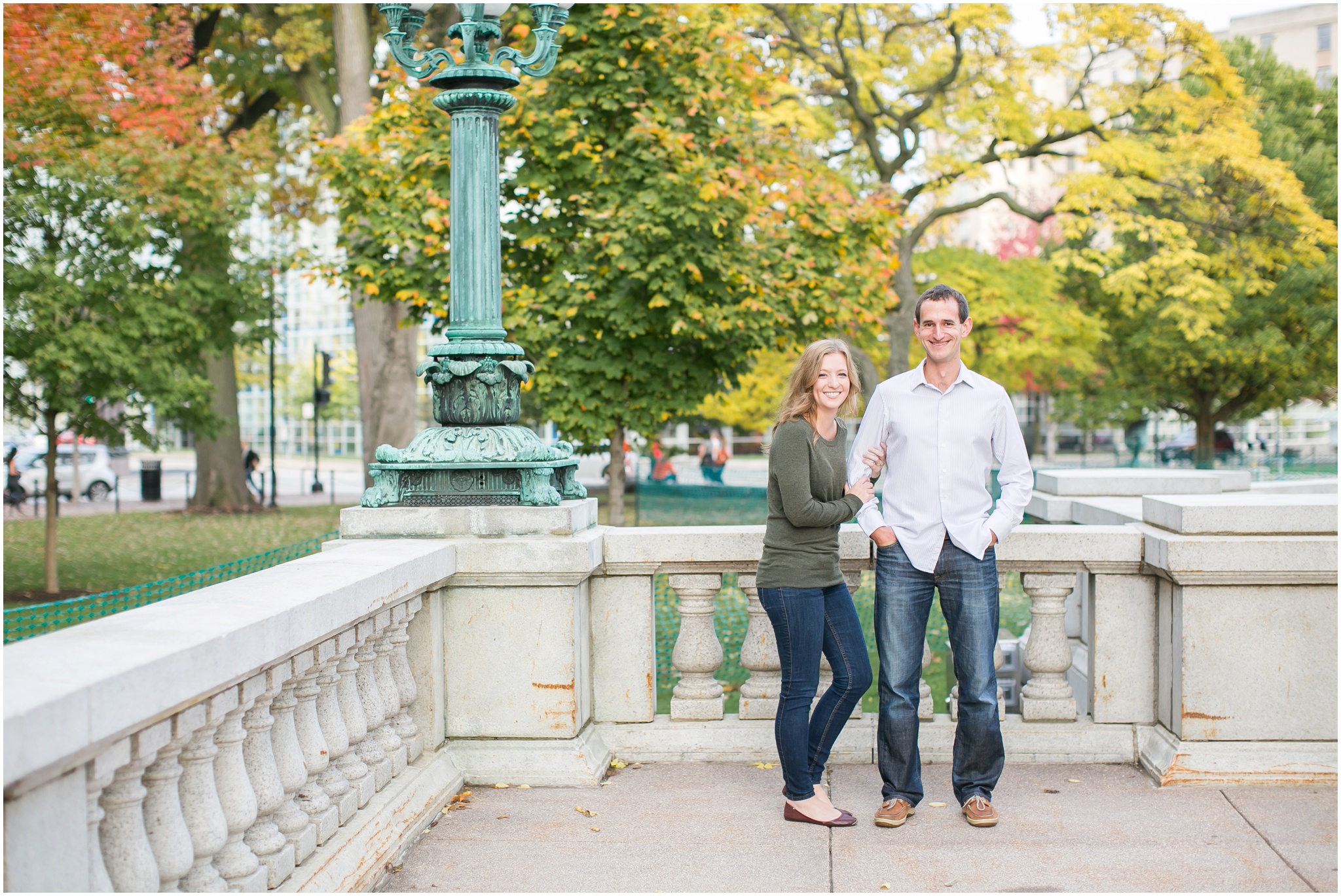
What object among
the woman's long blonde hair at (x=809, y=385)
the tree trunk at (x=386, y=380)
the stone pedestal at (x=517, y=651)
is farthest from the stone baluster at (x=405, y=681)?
the tree trunk at (x=386, y=380)

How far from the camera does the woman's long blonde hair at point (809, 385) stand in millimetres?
4215

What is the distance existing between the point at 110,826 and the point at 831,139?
824 inches

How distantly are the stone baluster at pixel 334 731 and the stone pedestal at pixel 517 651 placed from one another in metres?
0.98

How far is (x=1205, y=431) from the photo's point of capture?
33.8 m

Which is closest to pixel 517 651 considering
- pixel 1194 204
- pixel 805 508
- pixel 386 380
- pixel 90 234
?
pixel 805 508

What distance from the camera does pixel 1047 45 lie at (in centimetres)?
2009

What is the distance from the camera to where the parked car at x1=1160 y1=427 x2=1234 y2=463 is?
127 feet

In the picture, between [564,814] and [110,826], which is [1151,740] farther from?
[110,826]

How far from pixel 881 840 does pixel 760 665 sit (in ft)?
3.97

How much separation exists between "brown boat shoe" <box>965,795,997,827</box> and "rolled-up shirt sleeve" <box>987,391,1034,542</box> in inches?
38.6

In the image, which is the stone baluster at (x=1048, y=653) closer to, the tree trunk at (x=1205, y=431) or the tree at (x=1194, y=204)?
the tree at (x=1194, y=204)

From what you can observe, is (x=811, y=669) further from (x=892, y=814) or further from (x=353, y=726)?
(x=353, y=726)

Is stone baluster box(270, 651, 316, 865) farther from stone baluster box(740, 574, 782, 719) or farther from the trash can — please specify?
the trash can

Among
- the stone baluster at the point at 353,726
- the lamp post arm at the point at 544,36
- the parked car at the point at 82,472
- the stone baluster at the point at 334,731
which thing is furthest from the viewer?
the parked car at the point at 82,472
